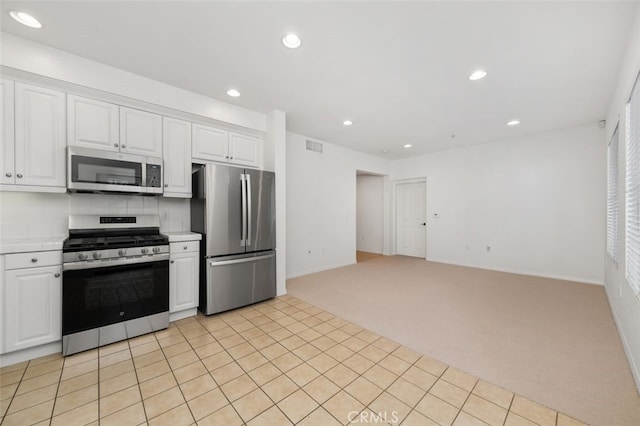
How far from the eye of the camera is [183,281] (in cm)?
288

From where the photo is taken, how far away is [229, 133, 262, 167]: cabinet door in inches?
141

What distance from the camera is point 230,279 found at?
3.10 meters

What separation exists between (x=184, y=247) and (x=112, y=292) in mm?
752

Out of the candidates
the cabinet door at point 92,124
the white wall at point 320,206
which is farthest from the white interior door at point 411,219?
the cabinet door at point 92,124

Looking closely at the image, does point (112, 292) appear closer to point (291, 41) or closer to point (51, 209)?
point (51, 209)

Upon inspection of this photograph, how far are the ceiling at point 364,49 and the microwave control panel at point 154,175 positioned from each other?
102 cm

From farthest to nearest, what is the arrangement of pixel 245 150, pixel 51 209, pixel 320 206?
pixel 320 206 < pixel 245 150 < pixel 51 209

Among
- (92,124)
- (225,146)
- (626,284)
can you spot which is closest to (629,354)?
(626,284)

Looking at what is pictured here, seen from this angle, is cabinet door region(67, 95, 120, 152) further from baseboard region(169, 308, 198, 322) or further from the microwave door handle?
baseboard region(169, 308, 198, 322)

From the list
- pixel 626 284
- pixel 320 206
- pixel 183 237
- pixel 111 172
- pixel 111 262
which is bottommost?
pixel 626 284

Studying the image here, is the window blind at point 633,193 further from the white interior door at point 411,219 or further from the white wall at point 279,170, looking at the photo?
the white interior door at point 411,219

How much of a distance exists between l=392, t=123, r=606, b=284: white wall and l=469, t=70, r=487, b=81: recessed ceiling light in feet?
10.4

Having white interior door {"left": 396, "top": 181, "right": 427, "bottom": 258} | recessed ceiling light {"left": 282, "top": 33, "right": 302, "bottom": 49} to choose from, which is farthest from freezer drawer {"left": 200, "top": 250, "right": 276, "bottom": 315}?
white interior door {"left": 396, "top": 181, "right": 427, "bottom": 258}

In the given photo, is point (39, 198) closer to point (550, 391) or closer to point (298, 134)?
point (298, 134)
